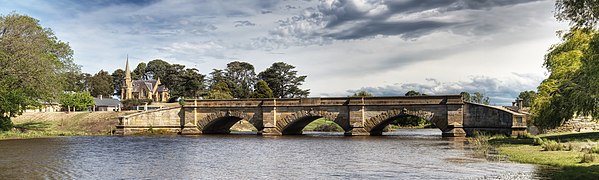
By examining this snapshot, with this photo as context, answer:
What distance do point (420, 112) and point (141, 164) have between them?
26.1 m

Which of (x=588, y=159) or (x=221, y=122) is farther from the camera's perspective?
(x=221, y=122)

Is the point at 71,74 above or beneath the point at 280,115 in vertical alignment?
above

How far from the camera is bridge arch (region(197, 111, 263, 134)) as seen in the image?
49500 millimetres

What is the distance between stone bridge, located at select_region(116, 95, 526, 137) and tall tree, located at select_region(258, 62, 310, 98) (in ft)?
152

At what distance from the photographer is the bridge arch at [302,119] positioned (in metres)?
45.7

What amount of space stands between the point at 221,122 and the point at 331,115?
43.8 ft

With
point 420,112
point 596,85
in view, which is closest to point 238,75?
point 420,112

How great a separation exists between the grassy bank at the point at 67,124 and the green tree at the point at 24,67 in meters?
3.20

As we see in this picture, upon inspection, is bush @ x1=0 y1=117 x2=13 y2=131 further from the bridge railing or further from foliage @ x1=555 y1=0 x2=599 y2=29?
foliage @ x1=555 y1=0 x2=599 y2=29

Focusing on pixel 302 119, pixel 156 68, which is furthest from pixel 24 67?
pixel 156 68

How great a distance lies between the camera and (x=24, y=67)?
41750 millimetres

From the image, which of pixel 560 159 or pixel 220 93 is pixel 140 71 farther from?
pixel 560 159

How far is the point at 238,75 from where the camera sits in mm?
120438

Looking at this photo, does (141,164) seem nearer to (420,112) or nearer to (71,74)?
(420,112)
